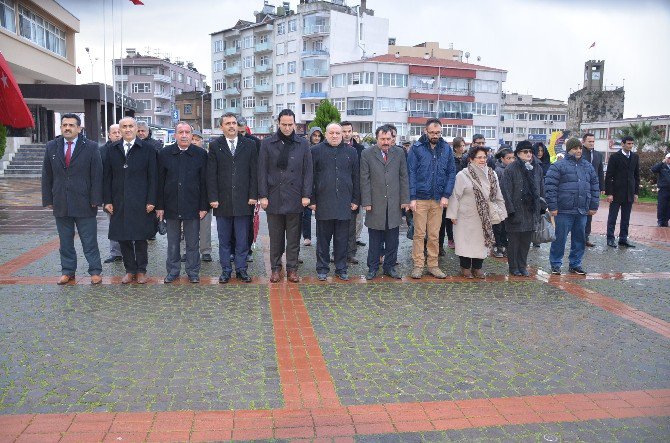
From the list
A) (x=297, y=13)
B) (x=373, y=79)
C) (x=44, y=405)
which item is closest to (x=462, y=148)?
(x=44, y=405)

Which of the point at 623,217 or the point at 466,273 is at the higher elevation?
the point at 623,217

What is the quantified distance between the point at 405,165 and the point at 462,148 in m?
1.96

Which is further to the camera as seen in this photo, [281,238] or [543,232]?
[543,232]

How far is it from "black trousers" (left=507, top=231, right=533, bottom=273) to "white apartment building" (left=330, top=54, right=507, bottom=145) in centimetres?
5740

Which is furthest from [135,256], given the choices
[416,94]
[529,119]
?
[529,119]

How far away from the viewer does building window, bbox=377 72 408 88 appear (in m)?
64.5

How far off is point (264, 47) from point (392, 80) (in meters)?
21.5

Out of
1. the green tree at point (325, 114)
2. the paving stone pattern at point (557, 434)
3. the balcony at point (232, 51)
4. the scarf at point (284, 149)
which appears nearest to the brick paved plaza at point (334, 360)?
the paving stone pattern at point (557, 434)

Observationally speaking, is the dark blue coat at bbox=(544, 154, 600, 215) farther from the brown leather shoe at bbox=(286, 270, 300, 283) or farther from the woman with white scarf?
the brown leather shoe at bbox=(286, 270, 300, 283)

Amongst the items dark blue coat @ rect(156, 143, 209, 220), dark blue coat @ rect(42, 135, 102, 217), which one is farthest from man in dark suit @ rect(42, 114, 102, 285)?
dark blue coat @ rect(156, 143, 209, 220)

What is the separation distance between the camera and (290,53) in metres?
73.4

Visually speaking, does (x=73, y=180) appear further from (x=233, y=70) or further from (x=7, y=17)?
(x=233, y=70)

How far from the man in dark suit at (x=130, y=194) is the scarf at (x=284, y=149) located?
5.61 feet

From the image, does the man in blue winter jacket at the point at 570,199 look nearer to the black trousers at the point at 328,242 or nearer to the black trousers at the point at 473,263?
the black trousers at the point at 473,263
